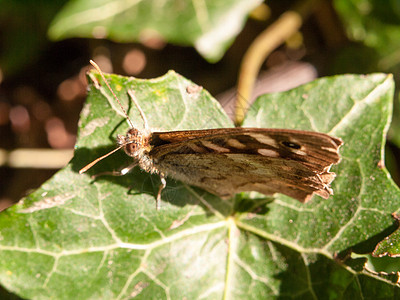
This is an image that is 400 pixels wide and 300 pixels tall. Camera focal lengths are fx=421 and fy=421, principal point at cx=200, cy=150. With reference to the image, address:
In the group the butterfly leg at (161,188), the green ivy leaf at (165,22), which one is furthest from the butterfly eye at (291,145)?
the green ivy leaf at (165,22)

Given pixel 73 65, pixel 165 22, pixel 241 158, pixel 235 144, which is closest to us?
pixel 235 144

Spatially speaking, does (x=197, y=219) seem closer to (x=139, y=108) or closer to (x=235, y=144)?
(x=235, y=144)

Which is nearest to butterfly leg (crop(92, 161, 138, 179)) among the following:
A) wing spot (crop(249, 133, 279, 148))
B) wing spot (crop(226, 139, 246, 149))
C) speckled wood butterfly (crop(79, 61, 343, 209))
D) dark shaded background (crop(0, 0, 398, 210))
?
speckled wood butterfly (crop(79, 61, 343, 209))

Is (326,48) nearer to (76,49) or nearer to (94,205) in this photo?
(76,49)

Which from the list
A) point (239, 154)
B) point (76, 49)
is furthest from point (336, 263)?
point (76, 49)

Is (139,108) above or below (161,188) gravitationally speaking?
above

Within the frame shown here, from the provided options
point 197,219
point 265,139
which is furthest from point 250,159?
point 197,219
